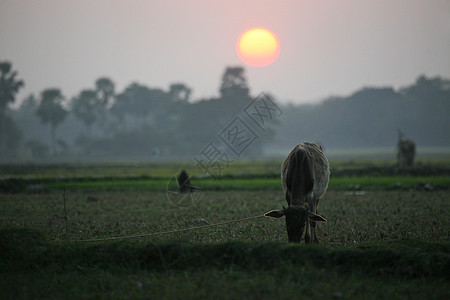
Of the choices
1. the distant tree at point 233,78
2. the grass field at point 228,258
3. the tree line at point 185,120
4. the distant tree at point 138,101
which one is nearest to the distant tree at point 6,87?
the tree line at point 185,120

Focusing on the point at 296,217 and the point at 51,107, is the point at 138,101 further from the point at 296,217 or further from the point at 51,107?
the point at 296,217

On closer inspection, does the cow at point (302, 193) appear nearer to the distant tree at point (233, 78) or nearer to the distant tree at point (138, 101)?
the distant tree at point (233, 78)

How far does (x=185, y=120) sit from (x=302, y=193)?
78.0m

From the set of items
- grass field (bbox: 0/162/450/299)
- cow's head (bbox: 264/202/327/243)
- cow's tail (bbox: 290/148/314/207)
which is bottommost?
grass field (bbox: 0/162/450/299)

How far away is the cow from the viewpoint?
29.1ft

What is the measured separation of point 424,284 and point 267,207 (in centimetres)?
983

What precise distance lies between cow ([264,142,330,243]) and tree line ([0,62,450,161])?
73.3 metres

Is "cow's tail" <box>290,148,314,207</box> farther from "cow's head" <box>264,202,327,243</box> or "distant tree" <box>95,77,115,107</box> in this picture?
"distant tree" <box>95,77,115,107</box>

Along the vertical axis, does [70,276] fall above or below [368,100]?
below

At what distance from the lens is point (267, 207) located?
16922 millimetres

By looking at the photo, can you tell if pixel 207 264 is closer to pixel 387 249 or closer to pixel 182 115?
pixel 387 249

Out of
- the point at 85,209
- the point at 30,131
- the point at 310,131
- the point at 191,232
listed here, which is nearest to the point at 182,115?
the point at 310,131

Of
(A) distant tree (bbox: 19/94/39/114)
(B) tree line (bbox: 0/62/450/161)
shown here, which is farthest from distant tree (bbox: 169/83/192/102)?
(A) distant tree (bbox: 19/94/39/114)

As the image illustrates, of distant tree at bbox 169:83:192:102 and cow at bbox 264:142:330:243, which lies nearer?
cow at bbox 264:142:330:243
